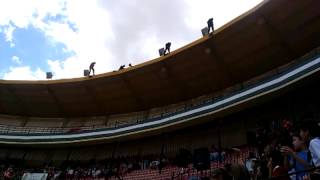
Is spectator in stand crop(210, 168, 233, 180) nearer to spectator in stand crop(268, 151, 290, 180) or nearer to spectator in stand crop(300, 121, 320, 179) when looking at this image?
spectator in stand crop(268, 151, 290, 180)

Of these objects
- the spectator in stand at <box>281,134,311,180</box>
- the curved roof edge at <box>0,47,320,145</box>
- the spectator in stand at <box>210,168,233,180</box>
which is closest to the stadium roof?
the curved roof edge at <box>0,47,320,145</box>

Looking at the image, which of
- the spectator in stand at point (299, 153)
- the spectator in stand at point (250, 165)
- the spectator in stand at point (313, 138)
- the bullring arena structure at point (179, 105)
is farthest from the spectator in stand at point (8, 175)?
the spectator in stand at point (313, 138)

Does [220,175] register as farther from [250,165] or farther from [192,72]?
[192,72]

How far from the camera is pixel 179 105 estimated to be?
2384 cm

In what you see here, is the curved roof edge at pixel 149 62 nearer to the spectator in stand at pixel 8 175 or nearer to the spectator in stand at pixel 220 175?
the spectator in stand at pixel 8 175

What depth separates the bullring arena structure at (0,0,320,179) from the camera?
16841 mm

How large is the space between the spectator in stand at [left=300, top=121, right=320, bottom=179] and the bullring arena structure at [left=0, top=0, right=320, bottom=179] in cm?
846

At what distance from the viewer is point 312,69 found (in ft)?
48.6

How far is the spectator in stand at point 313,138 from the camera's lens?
15.9 feet

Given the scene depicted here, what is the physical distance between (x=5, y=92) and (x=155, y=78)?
38.3ft

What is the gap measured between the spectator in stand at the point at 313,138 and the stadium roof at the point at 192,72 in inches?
546

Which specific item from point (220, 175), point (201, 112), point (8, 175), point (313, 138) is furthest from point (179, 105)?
point (313, 138)

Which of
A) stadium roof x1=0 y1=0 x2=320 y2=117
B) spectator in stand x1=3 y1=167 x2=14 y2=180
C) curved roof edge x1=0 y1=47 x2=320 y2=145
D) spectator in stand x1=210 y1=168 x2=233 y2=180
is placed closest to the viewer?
spectator in stand x1=210 y1=168 x2=233 y2=180

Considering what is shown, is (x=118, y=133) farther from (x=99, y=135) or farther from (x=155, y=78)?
(x=155, y=78)
